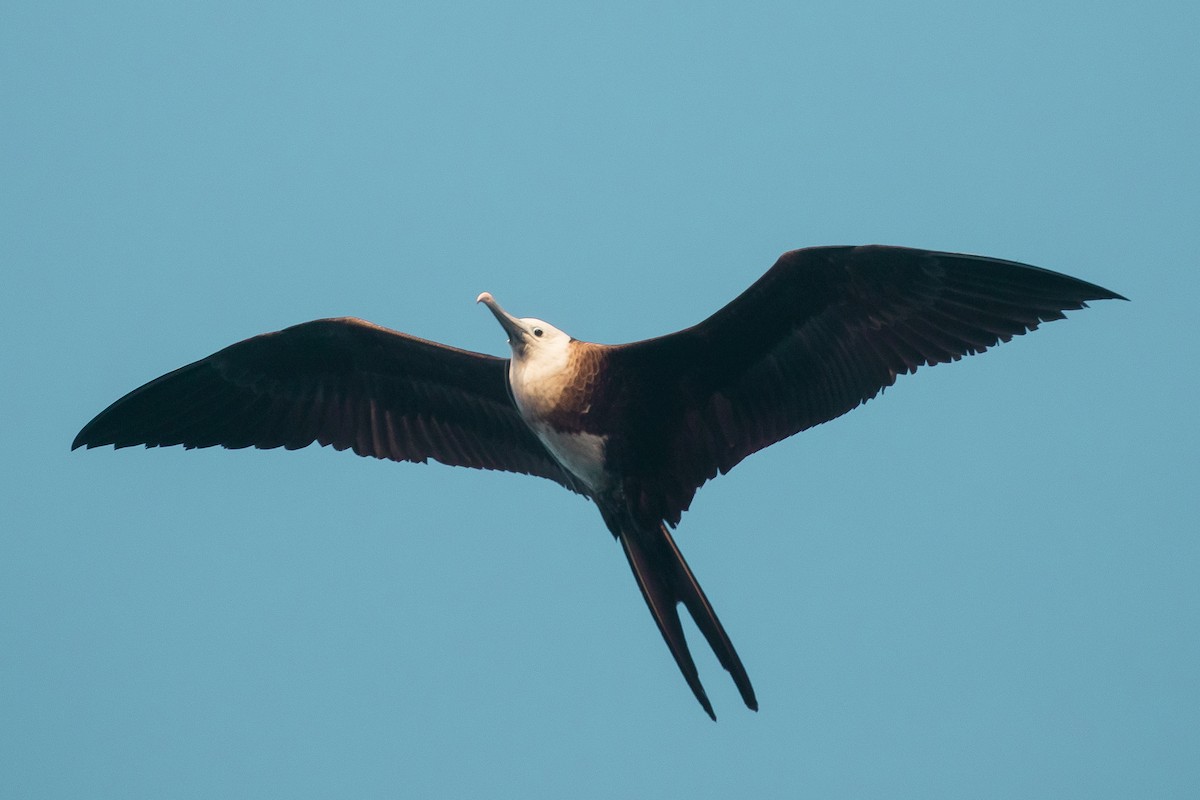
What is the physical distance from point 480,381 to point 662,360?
94 cm

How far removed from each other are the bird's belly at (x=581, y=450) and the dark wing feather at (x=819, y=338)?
24 centimetres

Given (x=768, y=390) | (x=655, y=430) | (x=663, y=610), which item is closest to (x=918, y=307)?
(x=768, y=390)

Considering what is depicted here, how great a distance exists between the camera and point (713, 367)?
6.32 metres

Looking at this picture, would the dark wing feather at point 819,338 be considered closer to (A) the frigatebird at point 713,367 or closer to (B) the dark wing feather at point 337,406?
(A) the frigatebird at point 713,367

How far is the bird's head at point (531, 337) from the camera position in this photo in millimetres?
6254

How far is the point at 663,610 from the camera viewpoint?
242 inches

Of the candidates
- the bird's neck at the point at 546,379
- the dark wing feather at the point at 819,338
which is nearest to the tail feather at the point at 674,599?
the dark wing feather at the point at 819,338

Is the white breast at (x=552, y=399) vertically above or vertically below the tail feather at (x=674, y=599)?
above

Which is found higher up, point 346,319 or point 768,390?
point 346,319

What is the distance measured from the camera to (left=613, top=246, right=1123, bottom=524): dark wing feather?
19.9 feet

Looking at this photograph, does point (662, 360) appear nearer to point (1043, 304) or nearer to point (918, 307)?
point (918, 307)

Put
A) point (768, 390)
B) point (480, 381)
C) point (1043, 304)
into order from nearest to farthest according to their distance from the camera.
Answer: point (1043, 304) → point (768, 390) → point (480, 381)

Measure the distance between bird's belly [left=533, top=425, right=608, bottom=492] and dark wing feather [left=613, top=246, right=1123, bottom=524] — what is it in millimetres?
244

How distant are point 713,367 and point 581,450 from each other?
0.62 meters
